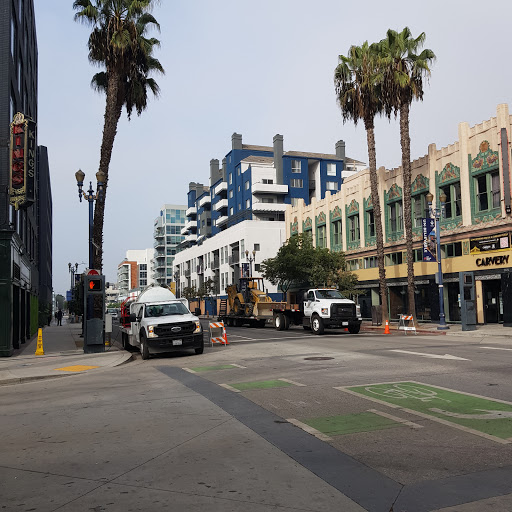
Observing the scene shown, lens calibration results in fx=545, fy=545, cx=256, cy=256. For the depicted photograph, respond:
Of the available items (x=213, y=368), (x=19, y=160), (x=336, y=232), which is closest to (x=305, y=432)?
(x=213, y=368)

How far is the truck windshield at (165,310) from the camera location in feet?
61.9

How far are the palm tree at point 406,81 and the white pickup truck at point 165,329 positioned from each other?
17.2 meters

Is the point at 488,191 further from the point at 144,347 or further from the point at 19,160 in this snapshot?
the point at 19,160

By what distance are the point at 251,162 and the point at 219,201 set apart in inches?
438

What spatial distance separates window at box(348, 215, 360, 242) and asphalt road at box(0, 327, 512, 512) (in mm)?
31149

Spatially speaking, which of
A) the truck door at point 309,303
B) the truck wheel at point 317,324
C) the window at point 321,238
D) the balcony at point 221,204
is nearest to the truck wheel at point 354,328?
the truck wheel at point 317,324

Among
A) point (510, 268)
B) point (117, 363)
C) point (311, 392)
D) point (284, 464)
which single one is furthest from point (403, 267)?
point (284, 464)

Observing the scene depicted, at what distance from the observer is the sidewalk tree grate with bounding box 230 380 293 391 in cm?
1073

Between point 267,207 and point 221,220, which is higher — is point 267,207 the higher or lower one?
the lower one

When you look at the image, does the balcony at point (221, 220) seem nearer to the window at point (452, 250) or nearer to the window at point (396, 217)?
the window at point (396, 217)

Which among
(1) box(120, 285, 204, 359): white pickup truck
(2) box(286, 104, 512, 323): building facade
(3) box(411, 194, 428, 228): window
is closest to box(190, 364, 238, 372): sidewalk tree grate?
(1) box(120, 285, 204, 359): white pickup truck

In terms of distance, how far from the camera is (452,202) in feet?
109

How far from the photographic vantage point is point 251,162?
79875mm

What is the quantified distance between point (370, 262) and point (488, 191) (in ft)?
43.7
